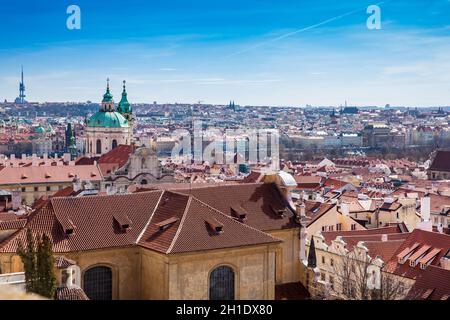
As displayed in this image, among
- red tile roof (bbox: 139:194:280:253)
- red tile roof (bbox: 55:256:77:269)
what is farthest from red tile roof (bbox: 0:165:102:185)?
red tile roof (bbox: 55:256:77:269)

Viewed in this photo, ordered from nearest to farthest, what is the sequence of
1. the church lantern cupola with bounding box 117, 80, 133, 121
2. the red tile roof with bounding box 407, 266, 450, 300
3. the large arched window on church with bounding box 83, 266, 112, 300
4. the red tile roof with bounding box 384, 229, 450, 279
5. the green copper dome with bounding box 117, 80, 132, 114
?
the large arched window on church with bounding box 83, 266, 112, 300 < the red tile roof with bounding box 407, 266, 450, 300 < the red tile roof with bounding box 384, 229, 450, 279 < the church lantern cupola with bounding box 117, 80, 133, 121 < the green copper dome with bounding box 117, 80, 132, 114

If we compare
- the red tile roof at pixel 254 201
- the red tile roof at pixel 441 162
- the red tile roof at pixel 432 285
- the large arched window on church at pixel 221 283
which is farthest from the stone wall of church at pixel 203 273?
the red tile roof at pixel 441 162

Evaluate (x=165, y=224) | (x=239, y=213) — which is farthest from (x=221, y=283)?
(x=239, y=213)

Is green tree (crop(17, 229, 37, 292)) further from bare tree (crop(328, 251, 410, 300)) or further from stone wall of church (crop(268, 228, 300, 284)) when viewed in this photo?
stone wall of church (crop(268, 228, 300, 284))

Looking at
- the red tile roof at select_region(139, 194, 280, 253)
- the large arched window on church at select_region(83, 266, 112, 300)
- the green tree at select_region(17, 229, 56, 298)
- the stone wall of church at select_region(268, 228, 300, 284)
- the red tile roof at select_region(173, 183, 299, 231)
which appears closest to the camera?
the green tree at select_region(17, 229, 56, 298)

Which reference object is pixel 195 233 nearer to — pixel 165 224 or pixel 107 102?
pixel 165 224

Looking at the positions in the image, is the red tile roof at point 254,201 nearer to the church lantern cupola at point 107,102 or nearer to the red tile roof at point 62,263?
the red tile roof at point 62,263
